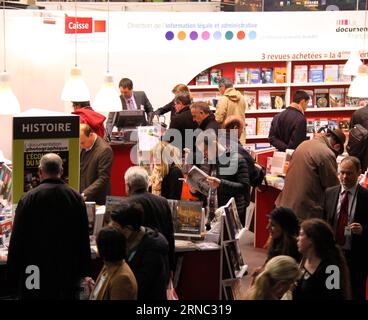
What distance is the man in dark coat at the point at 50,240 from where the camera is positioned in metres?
5.34

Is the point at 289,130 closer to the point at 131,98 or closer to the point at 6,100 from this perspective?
the point at 131,98

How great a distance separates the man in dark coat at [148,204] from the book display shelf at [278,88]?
6649 millimetres

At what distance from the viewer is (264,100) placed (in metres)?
12.8

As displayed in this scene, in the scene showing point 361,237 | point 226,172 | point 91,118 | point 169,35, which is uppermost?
point 169,35

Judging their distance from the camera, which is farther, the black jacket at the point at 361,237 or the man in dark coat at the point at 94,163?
the man in dark coat at the point at 94,163

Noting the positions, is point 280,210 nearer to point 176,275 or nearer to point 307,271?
point 307,271

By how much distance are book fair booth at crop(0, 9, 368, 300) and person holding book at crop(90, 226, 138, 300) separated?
414 centimetres

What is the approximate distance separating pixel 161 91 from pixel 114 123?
2102 millimetres

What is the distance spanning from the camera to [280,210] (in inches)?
211

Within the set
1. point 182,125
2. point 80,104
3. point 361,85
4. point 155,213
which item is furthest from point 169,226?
point 361,85

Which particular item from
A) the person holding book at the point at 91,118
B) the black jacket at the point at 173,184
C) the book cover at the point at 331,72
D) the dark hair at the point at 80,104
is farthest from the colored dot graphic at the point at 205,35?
the black jacket at the point at 173,184

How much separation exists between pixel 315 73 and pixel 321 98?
1.50 feet

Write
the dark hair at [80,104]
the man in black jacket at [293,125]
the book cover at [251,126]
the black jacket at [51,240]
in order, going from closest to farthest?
1. the black jacket at [51,240]
2. the dark hair at [80,104]
3. the man in black jacket at [293,125]
4. the book cover at [251,126]

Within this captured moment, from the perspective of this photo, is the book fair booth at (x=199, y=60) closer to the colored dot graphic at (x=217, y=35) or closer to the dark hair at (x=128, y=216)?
the colored dot graphic at (x=217, y=35)
